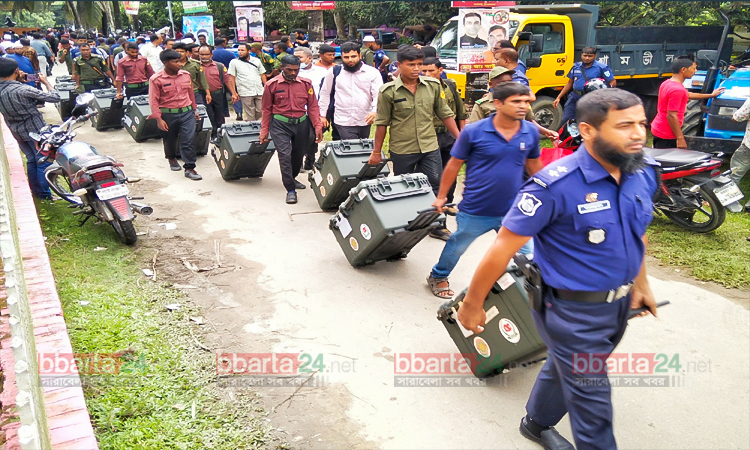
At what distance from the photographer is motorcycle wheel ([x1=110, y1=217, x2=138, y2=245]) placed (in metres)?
5.27

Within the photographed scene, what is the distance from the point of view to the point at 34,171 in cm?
656

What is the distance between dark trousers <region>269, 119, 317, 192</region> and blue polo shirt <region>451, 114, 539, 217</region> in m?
3.14

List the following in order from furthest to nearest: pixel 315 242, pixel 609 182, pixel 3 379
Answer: pixel 315 242 → pixel 3 379 → pixel 609 182

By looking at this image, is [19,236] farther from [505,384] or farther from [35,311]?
Answer: [505,384]

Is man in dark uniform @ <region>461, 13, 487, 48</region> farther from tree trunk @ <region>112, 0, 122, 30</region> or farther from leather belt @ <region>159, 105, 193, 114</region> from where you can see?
tree trunk @ <region>112, 0, 122, 30</region>

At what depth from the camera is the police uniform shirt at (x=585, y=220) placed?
2.27 m

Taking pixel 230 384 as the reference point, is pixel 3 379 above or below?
above

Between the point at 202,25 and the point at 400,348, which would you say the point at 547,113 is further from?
the point at 202,25

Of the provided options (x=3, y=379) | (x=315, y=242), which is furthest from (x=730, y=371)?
(x=3, y=379)

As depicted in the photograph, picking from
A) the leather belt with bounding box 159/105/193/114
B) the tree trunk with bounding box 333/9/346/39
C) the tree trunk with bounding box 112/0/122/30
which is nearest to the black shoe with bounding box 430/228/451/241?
the leather belt with bounding box 159/105/193/114

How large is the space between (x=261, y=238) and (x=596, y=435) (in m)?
4.03

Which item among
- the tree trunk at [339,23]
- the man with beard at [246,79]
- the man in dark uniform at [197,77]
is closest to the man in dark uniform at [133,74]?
the man in dark uniform at [197,77]

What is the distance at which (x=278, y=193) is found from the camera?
7254mm

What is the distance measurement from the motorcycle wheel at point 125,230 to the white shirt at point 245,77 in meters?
4.68
